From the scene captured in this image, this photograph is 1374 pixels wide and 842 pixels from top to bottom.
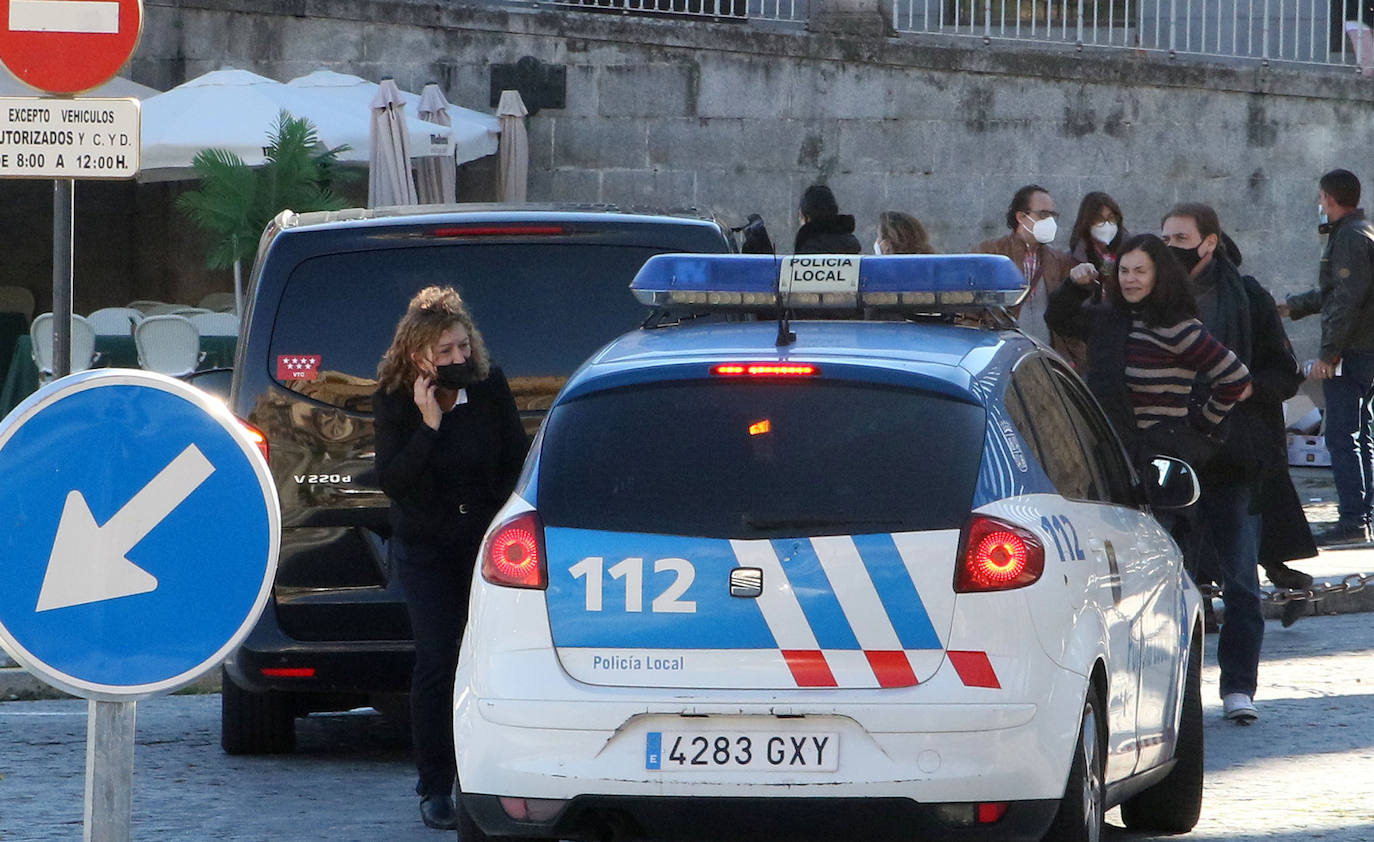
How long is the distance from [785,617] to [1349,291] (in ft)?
29.0

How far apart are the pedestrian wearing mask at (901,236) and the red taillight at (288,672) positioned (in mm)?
4142

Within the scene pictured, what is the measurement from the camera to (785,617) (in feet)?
15.7

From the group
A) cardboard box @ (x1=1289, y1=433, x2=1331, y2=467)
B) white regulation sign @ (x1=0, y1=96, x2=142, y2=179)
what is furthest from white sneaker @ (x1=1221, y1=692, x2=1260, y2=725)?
cardboard box @ (x1=1289, y1=433, x2=1331, y2=467)

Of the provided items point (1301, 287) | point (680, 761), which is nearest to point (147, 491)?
point (680, 761)

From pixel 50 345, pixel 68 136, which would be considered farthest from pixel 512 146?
pixel 68 136

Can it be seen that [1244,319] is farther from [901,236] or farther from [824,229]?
[824,229]

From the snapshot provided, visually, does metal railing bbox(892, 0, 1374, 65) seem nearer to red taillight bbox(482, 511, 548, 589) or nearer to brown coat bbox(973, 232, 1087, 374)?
brown coat bbox(973, 232, 1087, 374)

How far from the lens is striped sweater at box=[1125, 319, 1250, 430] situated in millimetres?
8117

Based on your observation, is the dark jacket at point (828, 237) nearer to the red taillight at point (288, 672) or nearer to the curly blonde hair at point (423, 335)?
the red taillight at point (288, 672)

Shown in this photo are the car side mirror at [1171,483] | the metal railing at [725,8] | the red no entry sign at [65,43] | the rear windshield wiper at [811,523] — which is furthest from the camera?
the metal railing at [725,8]

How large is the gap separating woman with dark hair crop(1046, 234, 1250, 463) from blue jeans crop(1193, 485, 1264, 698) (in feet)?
0.99

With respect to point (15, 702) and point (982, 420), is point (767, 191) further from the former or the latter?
point (982, 420)

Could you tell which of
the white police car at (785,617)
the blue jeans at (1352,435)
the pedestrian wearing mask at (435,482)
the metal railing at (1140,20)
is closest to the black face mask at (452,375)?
the pedestrian wearing mask at (435,482)

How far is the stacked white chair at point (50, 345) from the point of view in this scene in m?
15.2
